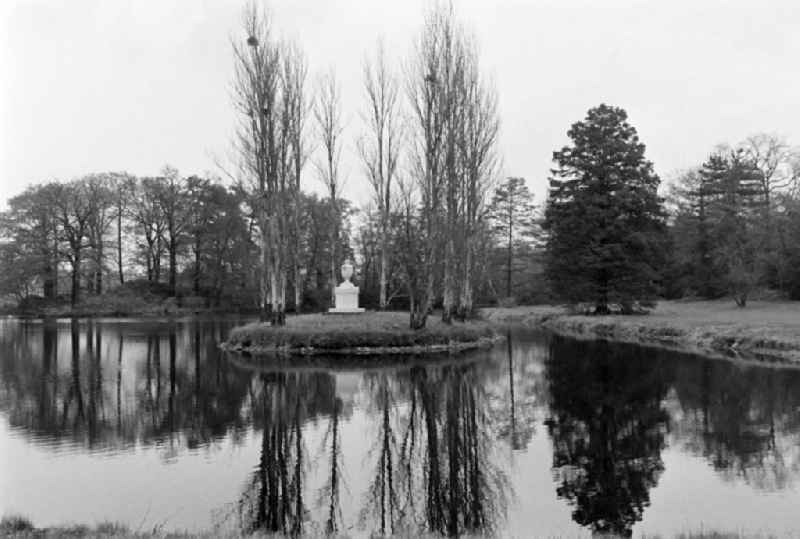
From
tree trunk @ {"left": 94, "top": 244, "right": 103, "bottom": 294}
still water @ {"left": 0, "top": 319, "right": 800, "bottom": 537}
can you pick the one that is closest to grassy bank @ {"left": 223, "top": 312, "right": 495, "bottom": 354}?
still water @ {"left": 0, "top": 319, "right": 800, "bottom": 537}

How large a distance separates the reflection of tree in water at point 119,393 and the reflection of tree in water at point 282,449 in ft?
2.05

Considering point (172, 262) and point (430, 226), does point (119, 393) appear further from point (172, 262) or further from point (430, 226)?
point (172, 262)

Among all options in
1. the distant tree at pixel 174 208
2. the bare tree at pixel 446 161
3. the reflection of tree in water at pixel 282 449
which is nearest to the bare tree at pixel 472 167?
the bare tree at pixel 446 161

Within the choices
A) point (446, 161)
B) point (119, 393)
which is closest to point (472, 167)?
point (446, 161)

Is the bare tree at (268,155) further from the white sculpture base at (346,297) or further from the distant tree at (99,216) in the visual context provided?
the distant tree at (99,216)

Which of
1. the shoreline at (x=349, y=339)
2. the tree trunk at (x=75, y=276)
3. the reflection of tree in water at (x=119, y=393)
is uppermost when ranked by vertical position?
the tree trunk at (x=75, y=276)

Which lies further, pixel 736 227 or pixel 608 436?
pixel 736 227

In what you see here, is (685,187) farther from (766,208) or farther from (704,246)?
(766,208)

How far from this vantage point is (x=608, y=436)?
391 inches

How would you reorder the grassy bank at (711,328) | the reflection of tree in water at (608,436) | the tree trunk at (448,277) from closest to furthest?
the reflection of tree in water at (608,436)
the grassy bank at (711,328)
the tree trunk at (448,277)

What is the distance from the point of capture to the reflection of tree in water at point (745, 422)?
321 inches

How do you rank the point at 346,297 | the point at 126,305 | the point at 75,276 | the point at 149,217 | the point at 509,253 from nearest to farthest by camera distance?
the point at 346,297 < the point at 75,276 < the point at 126,305 < the point at 149,217 < the point at 509,253

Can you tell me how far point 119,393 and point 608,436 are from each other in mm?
10258

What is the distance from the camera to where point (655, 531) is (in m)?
6.04
